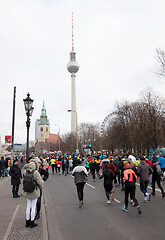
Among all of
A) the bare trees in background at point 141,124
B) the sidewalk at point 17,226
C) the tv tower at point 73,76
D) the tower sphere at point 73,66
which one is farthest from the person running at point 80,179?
Result: the tower sphere at point 73,66

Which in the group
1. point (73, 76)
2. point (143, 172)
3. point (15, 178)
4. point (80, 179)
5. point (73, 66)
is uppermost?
point (73, 66)

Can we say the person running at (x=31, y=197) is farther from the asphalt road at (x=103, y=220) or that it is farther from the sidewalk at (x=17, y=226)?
the asphalt road at (x=103, y=220)

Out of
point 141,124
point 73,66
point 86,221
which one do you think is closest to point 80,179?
point 86,221

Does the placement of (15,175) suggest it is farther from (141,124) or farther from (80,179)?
(141,124)

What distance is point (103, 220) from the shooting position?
7.00m

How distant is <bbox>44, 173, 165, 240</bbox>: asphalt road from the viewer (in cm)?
570

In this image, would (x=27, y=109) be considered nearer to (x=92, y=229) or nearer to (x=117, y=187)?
(x=117, y=187)

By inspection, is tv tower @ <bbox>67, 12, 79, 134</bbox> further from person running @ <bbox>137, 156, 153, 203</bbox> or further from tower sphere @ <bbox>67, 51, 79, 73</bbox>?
person running @ <bbox>137, 156, 153, 203</bbox>

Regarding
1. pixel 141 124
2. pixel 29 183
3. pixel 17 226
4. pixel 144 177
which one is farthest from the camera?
pixel 141 124

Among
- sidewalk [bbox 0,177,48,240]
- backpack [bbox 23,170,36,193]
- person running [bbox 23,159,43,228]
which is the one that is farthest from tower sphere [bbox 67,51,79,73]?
backpack [bbox 23,170,36,193]

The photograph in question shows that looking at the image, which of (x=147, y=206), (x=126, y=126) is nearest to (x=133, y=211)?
(x=147, y=206)

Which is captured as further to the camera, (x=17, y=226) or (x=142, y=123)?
(x=142, y=123)

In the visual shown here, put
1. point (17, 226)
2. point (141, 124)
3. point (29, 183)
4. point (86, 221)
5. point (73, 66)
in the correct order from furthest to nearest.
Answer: point (73, 66) → point (141, 124) → point (86, 221) → point (17, 226) → point (29, 183)

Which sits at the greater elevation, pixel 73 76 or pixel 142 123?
pixel 73 76
